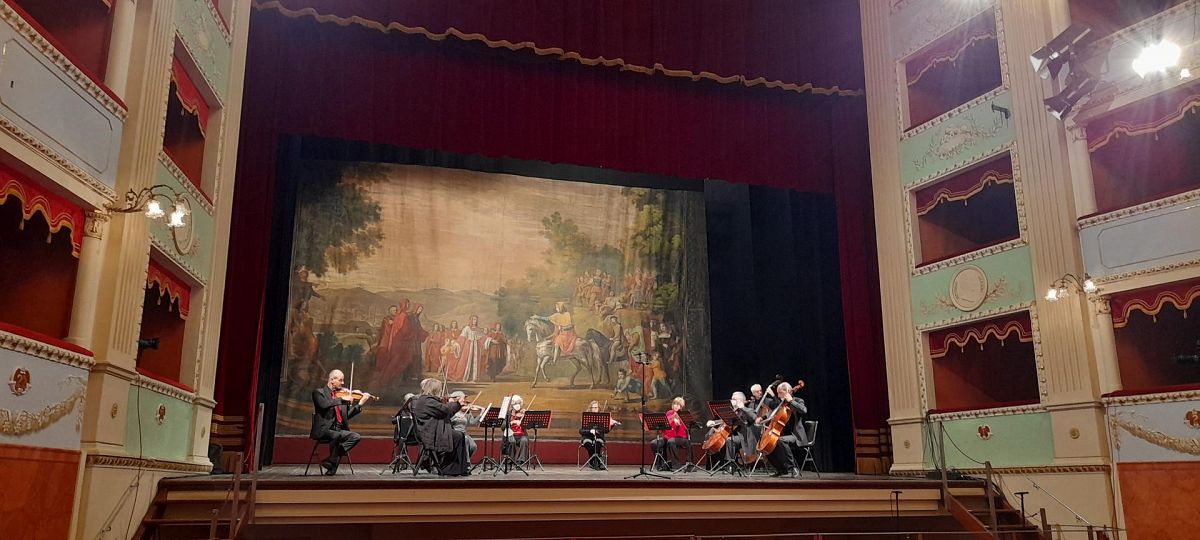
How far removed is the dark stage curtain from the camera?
586 inches

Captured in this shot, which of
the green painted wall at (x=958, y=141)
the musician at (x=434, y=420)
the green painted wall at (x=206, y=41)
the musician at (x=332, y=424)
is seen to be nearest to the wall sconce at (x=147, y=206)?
the green painted wall at (x=206, y=41)

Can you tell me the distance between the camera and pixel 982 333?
11.5 metres

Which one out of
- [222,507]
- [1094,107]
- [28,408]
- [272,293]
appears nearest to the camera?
[28,408]

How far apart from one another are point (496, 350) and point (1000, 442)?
749cm

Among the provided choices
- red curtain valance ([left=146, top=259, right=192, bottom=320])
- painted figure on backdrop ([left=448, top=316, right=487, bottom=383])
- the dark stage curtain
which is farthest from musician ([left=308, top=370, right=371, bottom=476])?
the dark stage curtain

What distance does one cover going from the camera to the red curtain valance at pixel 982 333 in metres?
11.0

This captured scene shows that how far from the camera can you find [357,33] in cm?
1212

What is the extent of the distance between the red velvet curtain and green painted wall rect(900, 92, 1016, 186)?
4.41 ft

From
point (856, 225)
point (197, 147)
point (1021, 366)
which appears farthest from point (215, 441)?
point (1021, 366)

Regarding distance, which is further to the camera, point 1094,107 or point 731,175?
point 731,175

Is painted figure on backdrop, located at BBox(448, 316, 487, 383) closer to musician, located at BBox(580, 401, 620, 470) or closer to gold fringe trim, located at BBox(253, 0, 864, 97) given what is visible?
musician, located at BBox(580, 401, 620, 470)

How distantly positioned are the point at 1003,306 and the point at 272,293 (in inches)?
401

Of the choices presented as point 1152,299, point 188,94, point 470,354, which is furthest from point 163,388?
point 1152,299

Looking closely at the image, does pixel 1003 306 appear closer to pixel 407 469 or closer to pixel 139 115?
pixel 407 469
